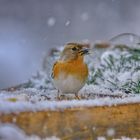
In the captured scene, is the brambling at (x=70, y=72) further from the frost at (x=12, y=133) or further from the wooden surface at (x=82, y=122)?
the frost at (x=12, y=133)

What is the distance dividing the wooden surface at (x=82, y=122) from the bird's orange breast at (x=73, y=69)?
400 mm

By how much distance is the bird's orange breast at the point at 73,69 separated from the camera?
3.50 metres

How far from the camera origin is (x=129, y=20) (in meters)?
11.1

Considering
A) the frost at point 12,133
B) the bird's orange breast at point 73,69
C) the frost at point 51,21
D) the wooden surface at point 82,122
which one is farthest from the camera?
the frost at point 51,21

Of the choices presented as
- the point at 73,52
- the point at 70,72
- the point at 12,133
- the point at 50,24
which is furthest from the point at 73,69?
the point at 50,24

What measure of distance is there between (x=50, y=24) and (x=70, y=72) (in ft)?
26.6

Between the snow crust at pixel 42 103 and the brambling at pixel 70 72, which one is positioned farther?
the brambling at pixel 70 72

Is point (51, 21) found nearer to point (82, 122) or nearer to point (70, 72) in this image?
point (70, 72)

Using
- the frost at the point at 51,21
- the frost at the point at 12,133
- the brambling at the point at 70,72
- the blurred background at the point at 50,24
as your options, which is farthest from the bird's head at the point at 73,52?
the frost at the point at 51,21

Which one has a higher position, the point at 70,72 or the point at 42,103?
the point at 70,72

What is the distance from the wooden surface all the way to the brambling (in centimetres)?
40

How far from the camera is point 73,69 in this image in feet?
11.5

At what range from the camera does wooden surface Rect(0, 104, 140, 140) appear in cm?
292

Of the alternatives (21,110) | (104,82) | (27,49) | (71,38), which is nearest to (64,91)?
(21,110)
